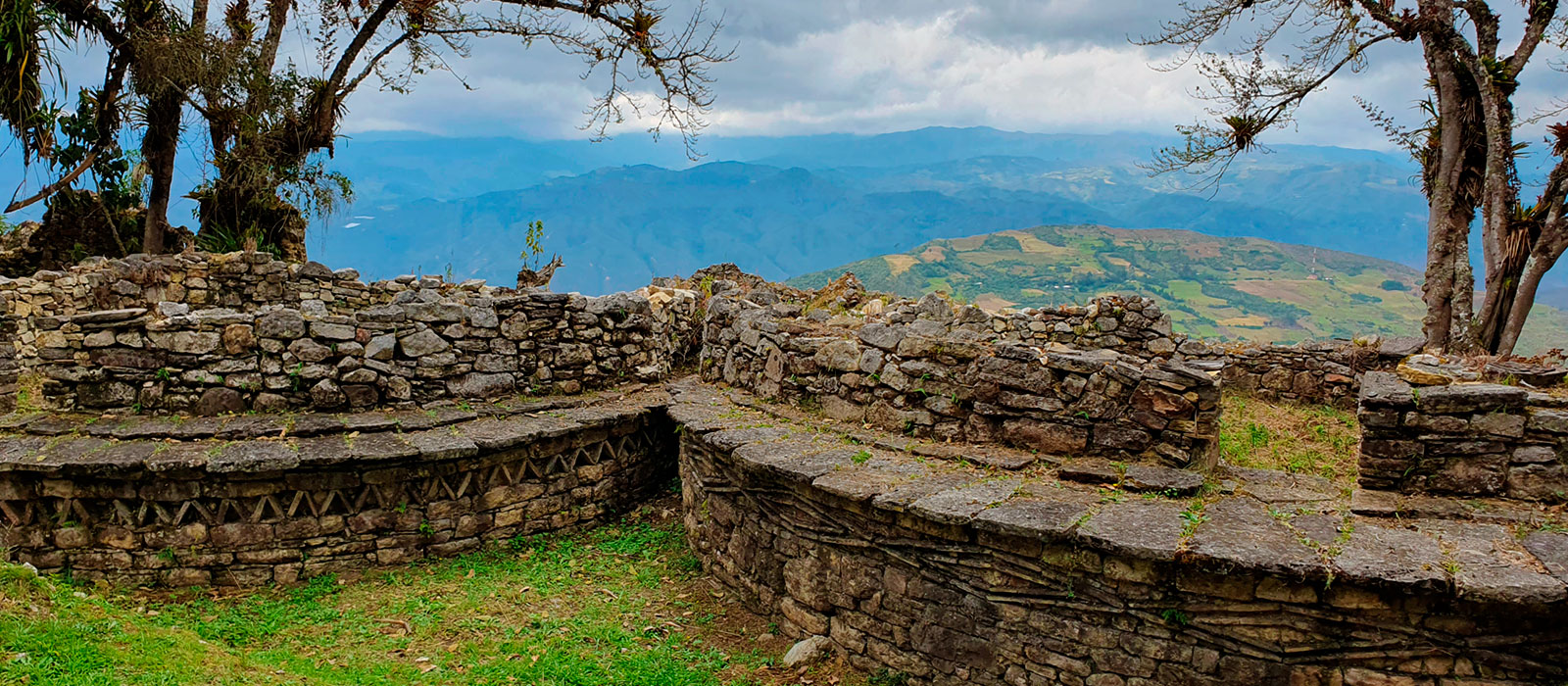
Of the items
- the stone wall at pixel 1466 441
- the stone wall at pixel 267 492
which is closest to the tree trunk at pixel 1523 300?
the stone wall at pixel 1466 441

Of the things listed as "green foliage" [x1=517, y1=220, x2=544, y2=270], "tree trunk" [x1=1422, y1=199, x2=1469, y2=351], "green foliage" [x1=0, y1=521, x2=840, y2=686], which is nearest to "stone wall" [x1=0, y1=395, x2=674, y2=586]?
"green foliage" [x1=0, y1=521, x2=840, y2=686]

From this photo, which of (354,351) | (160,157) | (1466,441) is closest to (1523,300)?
(1466,441)

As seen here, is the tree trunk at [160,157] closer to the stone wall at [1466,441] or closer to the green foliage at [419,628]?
the green foliage at [419,628]

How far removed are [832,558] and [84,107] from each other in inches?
714

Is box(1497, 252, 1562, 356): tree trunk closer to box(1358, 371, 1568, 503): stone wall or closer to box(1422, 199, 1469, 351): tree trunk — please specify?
box(1422, 199, 1469, 351): tree trunk

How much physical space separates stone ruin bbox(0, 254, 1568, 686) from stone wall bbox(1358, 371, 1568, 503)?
0.02m

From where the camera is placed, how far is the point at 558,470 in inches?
300

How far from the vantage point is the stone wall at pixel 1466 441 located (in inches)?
175

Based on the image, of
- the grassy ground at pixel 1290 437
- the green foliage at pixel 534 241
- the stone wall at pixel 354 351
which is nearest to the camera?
the stone wall at pixel 354 351

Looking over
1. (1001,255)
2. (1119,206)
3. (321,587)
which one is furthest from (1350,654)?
(1119,206)

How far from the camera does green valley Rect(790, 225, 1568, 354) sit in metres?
31.7

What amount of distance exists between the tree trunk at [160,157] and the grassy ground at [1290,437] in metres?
18.5

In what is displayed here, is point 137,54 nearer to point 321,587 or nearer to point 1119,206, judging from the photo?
point 321,587

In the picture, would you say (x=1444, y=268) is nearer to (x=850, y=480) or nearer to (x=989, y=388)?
(x=989, y=388)
